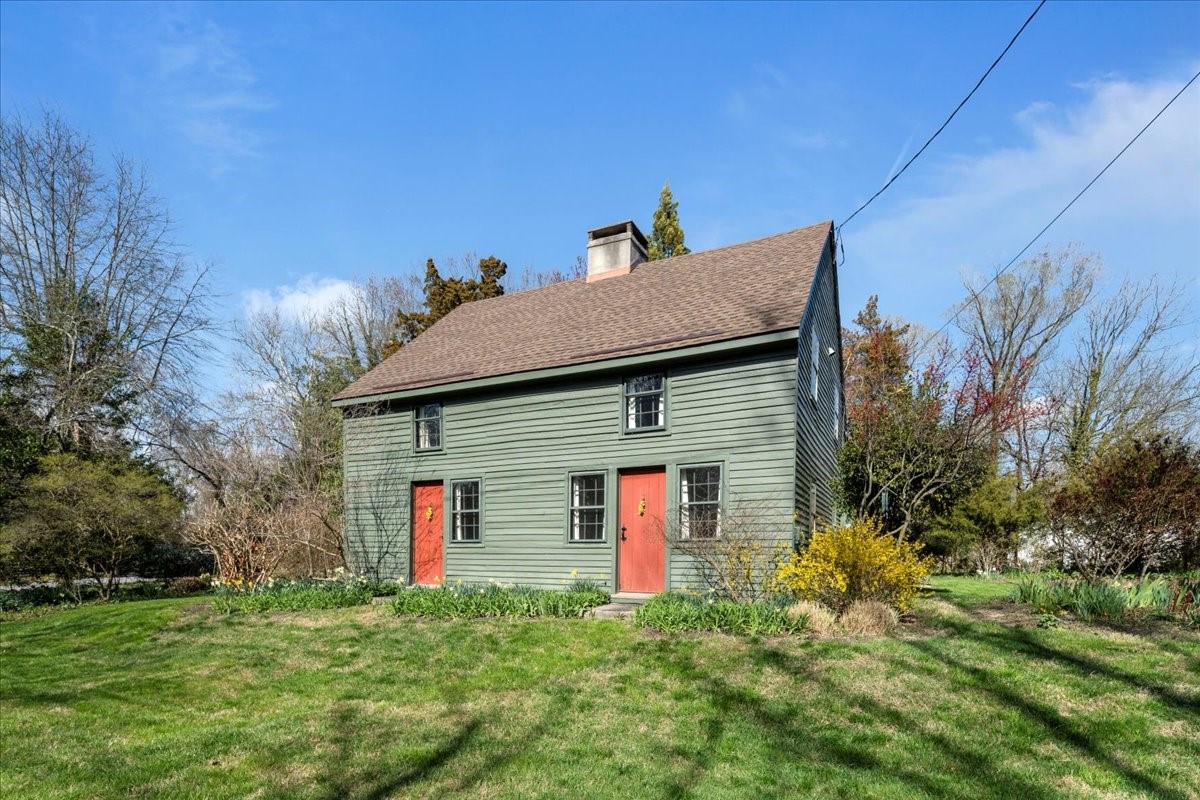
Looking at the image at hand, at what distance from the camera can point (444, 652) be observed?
27.3ft

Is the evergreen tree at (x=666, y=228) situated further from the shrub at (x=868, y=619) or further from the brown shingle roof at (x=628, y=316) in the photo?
the shrub at (x=868, y=619)

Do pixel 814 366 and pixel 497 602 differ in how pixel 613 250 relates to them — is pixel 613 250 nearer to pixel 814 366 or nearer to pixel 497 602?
pixel 814 366

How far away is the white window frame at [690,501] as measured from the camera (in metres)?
10.8

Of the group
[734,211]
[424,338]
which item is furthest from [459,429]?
[734,211]

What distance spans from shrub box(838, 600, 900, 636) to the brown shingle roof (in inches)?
167

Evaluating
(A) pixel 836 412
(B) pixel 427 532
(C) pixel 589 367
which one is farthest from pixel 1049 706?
(B) pixel 427 532

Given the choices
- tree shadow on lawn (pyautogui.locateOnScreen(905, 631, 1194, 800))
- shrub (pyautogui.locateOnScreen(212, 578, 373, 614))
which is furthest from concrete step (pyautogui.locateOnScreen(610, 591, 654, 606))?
tree shadow on lawn (pyautogui.locateOnScreen(905, 631, 1194, 800))

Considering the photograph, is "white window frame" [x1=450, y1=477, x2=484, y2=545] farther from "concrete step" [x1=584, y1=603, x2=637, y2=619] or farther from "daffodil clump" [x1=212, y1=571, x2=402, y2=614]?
"concrete step" [x1=584, y1=603, x2=637, y2=619]

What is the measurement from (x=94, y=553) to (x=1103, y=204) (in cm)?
1965

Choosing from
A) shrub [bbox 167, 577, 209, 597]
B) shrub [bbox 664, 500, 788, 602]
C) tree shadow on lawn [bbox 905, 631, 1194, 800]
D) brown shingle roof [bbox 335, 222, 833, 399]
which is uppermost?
brown shingle roof [bbox 335, 222, 833, 399]

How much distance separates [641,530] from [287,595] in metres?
6.24

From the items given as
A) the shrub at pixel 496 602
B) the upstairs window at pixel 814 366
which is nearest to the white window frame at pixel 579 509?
the shrub at pixel 496 602

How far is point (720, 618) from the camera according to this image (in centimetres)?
818

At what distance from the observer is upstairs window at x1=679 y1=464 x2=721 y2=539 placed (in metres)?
10.8
